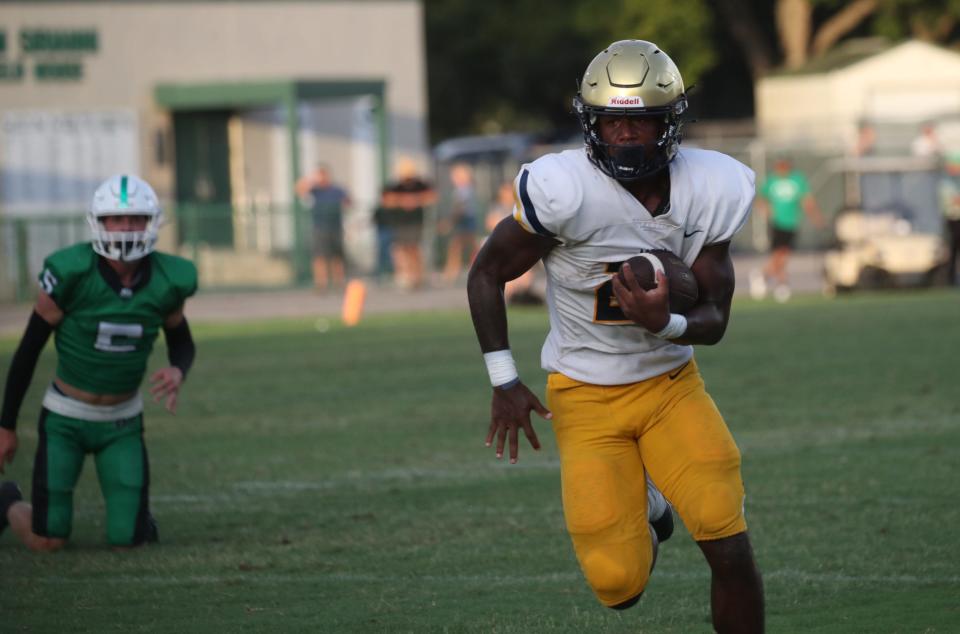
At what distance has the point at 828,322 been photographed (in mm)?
17641

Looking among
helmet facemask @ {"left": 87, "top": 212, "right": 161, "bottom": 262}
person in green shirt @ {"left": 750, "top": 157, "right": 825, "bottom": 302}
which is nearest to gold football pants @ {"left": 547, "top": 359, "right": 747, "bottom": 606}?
helmet facemask @ {"left": 87, "top": 212, "right": 161, "bottom": 262}

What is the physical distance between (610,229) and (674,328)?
1.40ft

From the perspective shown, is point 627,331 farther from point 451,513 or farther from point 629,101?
point 451,513

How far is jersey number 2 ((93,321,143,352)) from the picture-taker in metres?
7.70

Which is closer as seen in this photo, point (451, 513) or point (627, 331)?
point (627, 331)

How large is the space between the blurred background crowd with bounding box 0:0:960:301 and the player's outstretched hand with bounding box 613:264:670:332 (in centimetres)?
1620

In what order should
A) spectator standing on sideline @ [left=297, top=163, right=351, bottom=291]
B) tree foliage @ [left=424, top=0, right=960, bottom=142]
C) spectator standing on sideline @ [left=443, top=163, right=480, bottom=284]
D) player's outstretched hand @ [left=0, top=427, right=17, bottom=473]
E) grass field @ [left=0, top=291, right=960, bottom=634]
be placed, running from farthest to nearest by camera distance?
tree foliage @ [left=424, top=0, right=960, bottom=142] → spectator standing on sideline @ [left=443, top=163, right=480, bottom=284] → spectator standing on sideline @ [left=297, top=163, right=351, bottom=291] → player's outstretched hand @ [left=0, top=427, right=17, bottom=473] → grass field @ [left=0, top=291, right=960, bottom=634]

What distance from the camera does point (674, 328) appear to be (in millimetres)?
5148

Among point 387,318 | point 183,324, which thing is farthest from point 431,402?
point 387,318

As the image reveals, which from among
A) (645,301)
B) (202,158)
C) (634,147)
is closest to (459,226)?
(202,158)

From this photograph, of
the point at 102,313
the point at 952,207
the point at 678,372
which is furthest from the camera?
the point at 952,207

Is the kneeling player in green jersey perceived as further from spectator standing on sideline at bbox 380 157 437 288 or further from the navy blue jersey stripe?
spectator standing on sideline at bbox 380 157 437 288

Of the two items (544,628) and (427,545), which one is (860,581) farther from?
(427,545)

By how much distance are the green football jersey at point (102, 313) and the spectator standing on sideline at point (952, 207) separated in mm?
15464
